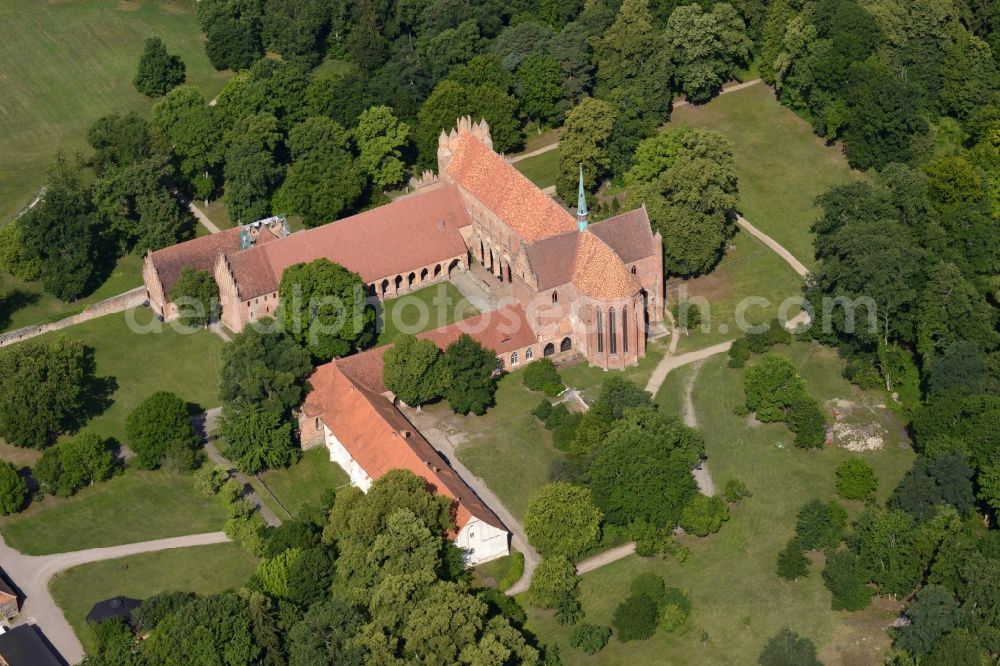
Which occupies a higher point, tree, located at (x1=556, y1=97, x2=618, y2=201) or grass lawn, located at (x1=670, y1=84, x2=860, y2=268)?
tree, located at (x1=556, y1=97, x2=618, y2=201)

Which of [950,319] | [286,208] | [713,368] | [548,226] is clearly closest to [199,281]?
[286,208]

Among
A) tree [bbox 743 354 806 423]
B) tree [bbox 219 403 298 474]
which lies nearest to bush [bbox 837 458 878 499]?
tree [bbox 743 354 806 423]

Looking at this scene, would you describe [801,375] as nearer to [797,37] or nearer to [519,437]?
[519,437]

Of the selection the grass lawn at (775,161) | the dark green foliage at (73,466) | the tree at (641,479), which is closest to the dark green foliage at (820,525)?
the tree at (641,479)

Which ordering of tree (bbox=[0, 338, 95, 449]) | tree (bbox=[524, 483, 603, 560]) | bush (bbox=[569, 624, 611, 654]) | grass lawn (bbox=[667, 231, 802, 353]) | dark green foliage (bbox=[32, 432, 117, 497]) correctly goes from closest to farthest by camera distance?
bush (bbox=[569, 624, 611, 654]) → tree (bbox=[524, 483, 603, 560]) → dark green foliage (bbox=[32, 432, 117, 497]) → tree (bbox=[0, 338, 95, 449]) → grass lawn (bbox=[667, 231, 802, 353])

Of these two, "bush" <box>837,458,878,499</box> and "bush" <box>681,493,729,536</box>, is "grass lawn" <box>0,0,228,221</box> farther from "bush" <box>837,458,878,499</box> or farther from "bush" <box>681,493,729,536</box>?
"bush" <box>837,458,878,499</box>

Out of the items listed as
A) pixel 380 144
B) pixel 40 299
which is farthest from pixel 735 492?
pixel 40 299
